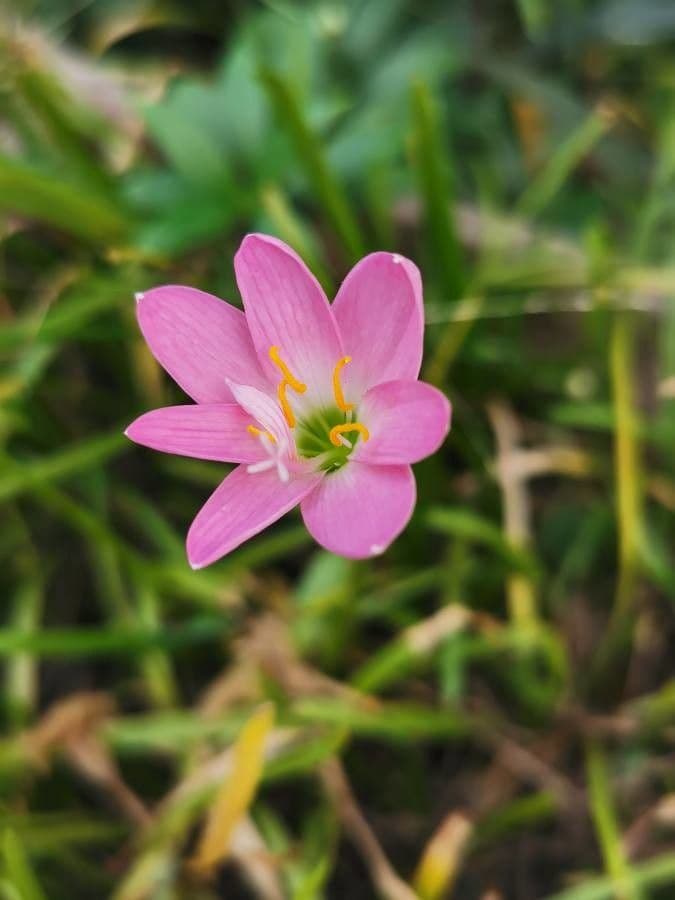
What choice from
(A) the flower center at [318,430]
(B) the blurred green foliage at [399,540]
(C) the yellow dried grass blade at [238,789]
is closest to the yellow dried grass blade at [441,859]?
(B) the blurred green foliage at [399,540]

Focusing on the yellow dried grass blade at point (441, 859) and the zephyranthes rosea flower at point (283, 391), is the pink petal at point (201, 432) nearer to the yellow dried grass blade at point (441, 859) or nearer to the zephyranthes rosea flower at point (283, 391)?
the zephyranthes rosea flower at point (283, 391)

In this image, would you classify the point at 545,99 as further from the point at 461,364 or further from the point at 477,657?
the point at 477,657

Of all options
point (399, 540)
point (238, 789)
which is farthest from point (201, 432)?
point (399, 540)

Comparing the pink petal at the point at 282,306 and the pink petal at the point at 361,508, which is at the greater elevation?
the pink petal at the point at 282,306

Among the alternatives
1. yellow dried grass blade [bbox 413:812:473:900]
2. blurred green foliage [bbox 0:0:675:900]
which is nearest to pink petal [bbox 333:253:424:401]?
blurred green foliage [bbox 0:0:675:900]

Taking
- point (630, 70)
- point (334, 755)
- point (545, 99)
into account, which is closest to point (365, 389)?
point (334, 755)

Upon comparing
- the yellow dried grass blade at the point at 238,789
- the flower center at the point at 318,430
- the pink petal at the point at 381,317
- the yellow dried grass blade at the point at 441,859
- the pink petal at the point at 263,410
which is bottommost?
the yellow dried grass blade at the point at 441,859

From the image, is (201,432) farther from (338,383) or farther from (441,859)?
(441,859)
